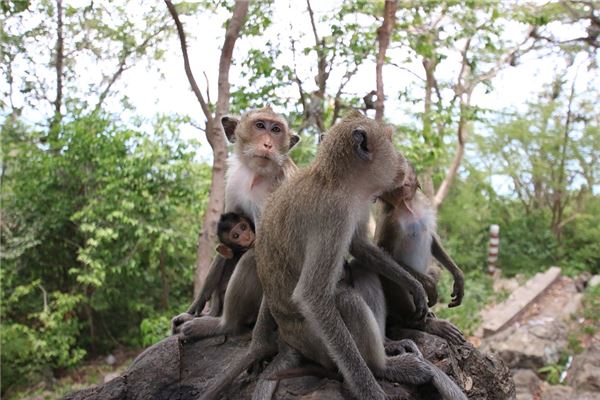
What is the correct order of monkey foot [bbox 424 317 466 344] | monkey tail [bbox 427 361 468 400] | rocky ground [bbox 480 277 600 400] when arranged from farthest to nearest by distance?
rocky ground [bbox 480 277 600 400] → monkey foot [bbox 424 317 466 344] → monkey tail [bbox 427 361 468 400]

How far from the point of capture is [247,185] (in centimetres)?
406

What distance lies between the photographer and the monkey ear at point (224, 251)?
13.0ft

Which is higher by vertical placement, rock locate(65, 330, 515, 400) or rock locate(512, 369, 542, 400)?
rock locate(65, 330, 515, 400)

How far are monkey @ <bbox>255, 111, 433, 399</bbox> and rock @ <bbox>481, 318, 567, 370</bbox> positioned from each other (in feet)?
21.8

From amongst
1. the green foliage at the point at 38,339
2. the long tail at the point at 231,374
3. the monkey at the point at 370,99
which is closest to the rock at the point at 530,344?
the monkey at the point at 370,99

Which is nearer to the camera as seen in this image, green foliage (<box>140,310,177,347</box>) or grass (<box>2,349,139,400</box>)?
green foliage (<box>140,310,177,347</box>)

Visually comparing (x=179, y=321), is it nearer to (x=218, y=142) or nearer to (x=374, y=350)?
(x=374, y=350)

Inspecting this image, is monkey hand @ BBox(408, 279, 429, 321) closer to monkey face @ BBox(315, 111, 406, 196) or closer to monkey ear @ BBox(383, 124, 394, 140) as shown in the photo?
monkey face @ BBox(315, 111, 406, 196)

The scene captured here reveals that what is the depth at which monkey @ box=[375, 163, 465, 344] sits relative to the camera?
12.1 feet

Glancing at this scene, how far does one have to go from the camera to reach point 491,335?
36.3ft

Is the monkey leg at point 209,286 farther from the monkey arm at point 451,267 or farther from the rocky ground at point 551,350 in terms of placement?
the rocky ground at point 551,350

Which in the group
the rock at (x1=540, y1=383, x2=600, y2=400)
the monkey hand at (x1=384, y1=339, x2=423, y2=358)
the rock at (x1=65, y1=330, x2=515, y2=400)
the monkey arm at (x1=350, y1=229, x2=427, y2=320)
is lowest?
the rock at (x1=540, y1=383, x2=600, y2=400)

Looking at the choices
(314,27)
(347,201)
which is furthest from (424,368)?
(314,27)

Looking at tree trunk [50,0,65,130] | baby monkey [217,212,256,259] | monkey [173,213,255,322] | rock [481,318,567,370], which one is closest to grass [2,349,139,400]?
tree trunk [50,0,65,130]
